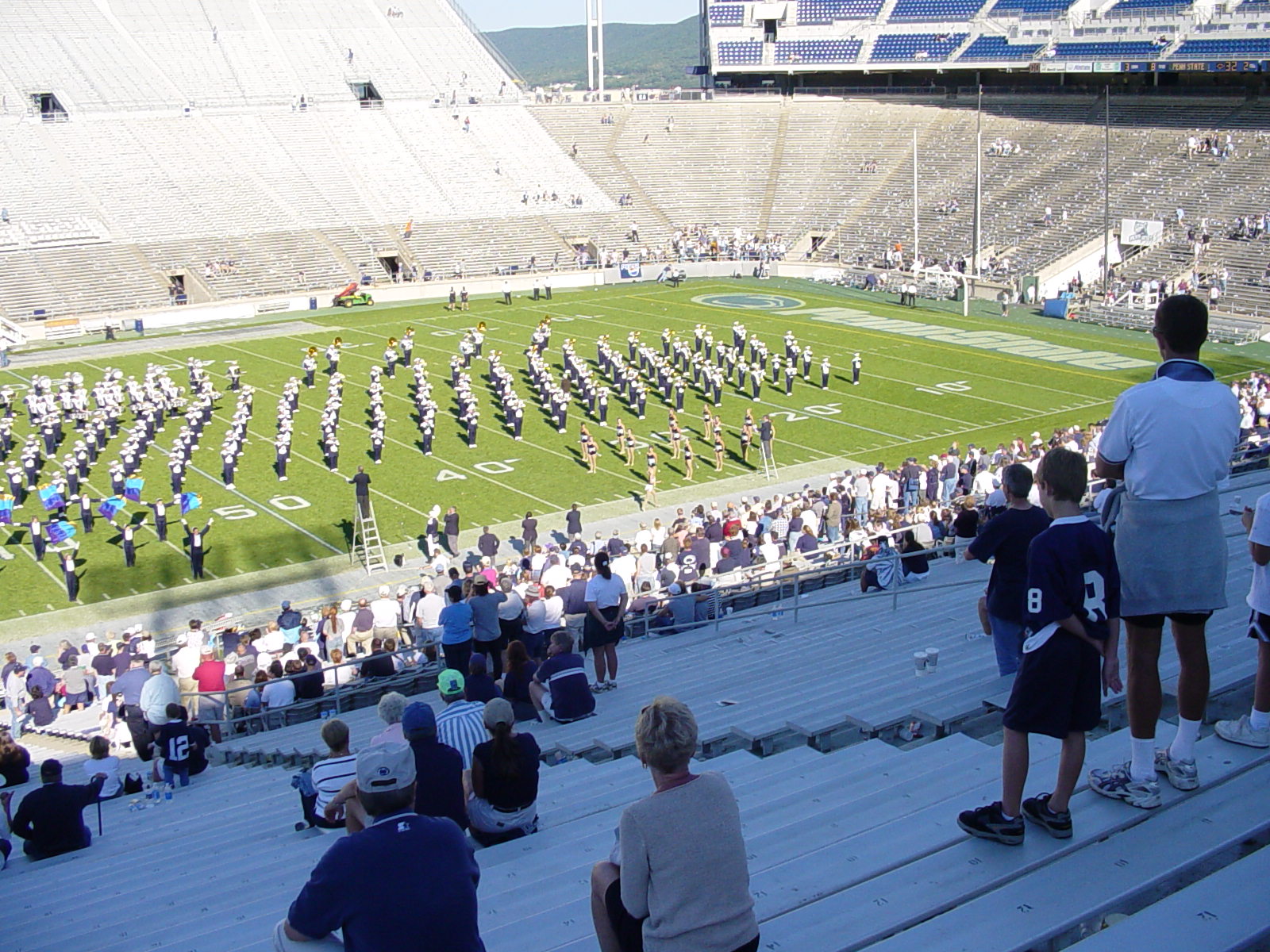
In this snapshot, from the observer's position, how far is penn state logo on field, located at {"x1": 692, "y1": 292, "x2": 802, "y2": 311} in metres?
33.2

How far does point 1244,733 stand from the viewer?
162 inches

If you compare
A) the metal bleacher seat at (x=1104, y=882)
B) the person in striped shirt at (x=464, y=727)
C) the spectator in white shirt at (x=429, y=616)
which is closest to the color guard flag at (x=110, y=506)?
the spectator in white shirt at (x=429, y=616)

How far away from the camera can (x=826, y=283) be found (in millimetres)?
37969

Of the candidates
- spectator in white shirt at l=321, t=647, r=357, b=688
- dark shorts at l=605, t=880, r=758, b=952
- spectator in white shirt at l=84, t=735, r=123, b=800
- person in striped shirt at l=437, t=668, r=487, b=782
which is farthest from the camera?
spectator in white shirt at l=321, t=647, r=357, b=688

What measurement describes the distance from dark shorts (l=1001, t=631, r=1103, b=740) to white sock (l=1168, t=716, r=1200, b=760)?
39cm

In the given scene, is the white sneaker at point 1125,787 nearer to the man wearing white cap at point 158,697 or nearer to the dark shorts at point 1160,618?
the dark shorts at point 1160,618

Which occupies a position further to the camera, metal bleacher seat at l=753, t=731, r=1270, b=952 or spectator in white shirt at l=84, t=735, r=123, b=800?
spectator in white shirt at l=84, t=735, r=123, b=800

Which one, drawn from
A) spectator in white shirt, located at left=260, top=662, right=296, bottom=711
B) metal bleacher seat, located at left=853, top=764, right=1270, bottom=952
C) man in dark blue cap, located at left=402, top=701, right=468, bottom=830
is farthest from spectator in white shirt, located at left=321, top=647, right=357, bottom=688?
metal bleacher seat, located at left=853, top=764, right=1270, bottom=952

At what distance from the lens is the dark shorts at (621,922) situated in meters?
3.01

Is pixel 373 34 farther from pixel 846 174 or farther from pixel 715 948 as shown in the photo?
pixel 715 948

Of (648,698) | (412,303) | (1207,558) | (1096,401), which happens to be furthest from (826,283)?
(1207,558)

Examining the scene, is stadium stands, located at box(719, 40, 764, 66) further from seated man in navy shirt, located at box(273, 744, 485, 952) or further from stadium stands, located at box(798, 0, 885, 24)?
seated man in navy shirt, located at box(273, 744, 485, 952)

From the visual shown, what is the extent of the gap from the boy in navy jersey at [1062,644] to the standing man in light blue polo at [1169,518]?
0.27ft

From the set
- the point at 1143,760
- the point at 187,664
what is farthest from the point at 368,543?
the point at 1143,760
